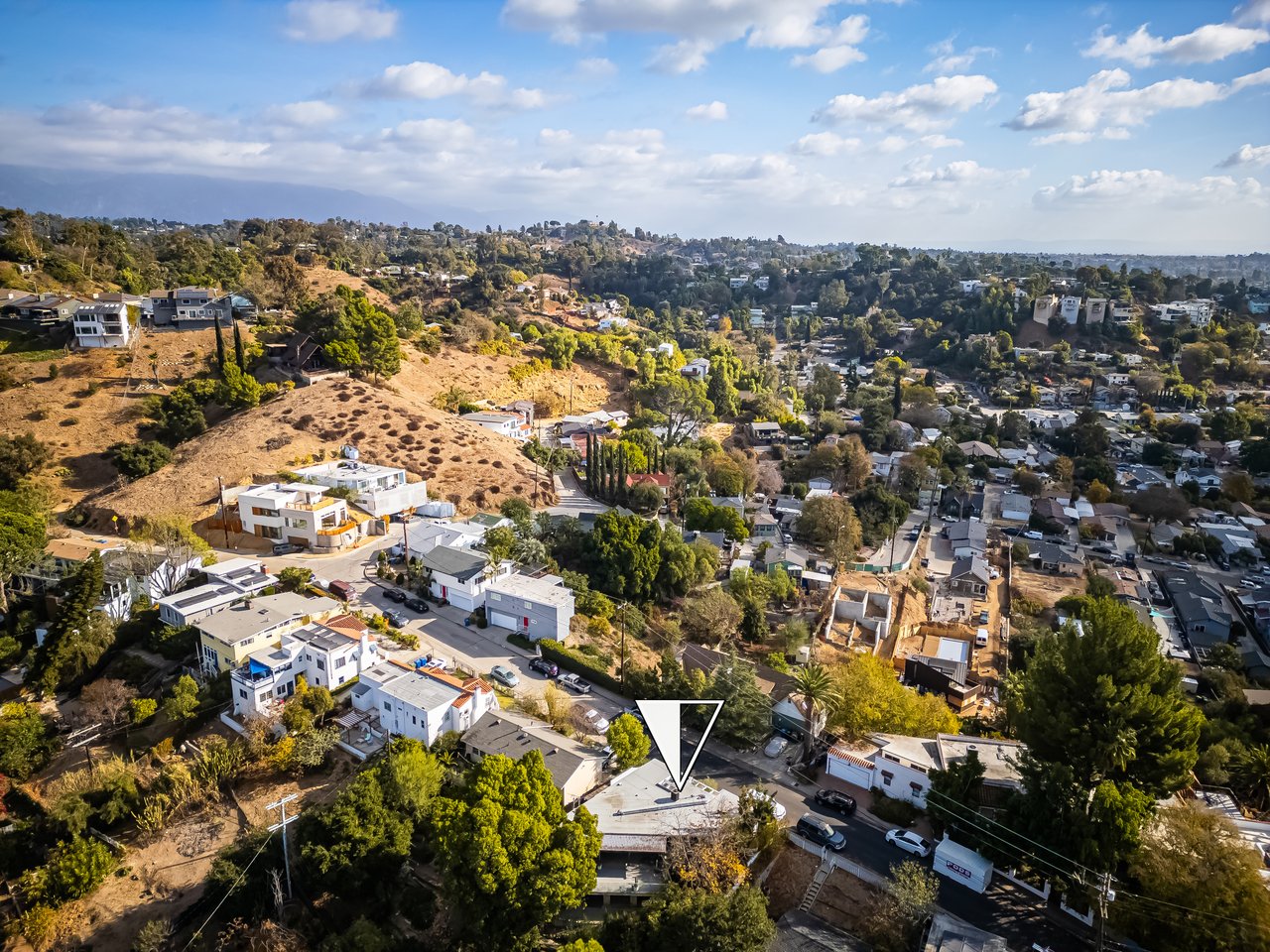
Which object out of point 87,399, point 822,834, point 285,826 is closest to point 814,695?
point 822,834

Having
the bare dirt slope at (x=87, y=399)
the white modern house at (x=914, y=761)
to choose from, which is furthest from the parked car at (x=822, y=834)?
the bare dirt slope at (x=87, y=399)

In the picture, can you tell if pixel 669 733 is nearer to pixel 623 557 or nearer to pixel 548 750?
pixel 548 750

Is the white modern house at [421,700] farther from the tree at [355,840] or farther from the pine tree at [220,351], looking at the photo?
the pine tree at [220,351]

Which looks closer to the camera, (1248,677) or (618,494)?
(1248,677)

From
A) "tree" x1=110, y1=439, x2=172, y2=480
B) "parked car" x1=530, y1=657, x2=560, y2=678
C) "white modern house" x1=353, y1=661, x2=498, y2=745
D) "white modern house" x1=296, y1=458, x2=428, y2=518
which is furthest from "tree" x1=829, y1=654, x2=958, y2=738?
"tree" x1=110, y1=439, x2=172, y2=480

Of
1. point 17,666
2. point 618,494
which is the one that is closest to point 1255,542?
point 618,494

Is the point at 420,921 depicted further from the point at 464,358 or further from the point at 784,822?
the point at 464,358
